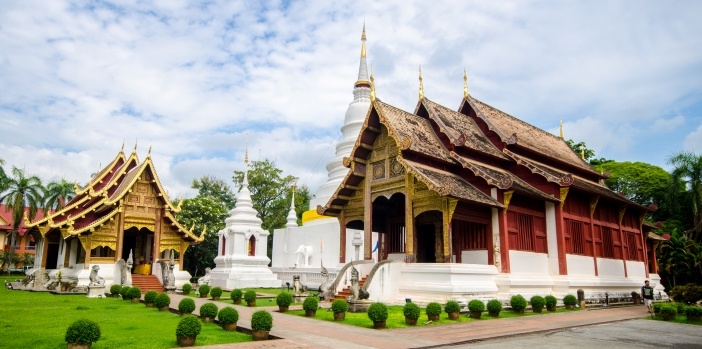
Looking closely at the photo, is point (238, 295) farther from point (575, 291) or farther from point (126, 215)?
point (575, 291)

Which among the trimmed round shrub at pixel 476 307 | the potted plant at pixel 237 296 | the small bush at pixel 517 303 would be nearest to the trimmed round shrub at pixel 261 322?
the trimmed round shrub at pixel 476 307

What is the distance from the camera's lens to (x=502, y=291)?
16.0m

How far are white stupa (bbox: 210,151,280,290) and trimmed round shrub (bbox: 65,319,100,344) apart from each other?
728 inches

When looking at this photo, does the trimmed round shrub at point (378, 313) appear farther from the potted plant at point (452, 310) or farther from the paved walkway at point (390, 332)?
the potted plant at point (452, 310)

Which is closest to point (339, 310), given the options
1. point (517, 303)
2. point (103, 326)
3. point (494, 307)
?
point (494, 307)

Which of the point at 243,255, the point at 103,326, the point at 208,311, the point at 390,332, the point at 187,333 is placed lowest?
the point at 390,332

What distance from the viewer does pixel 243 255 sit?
27.1m

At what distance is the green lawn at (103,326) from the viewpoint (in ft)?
27.3

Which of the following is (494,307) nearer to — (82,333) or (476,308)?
(476,308)

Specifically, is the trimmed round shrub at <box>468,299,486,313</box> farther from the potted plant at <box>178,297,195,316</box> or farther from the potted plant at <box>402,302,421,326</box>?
the potted plant at <box>178,297,195,316</box>

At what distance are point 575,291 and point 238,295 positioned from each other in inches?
461

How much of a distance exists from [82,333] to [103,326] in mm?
3316

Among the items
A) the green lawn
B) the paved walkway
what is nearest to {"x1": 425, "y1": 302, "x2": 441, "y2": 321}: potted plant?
the paved walkway

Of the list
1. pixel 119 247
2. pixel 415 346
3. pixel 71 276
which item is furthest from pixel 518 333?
pixel 71 276
